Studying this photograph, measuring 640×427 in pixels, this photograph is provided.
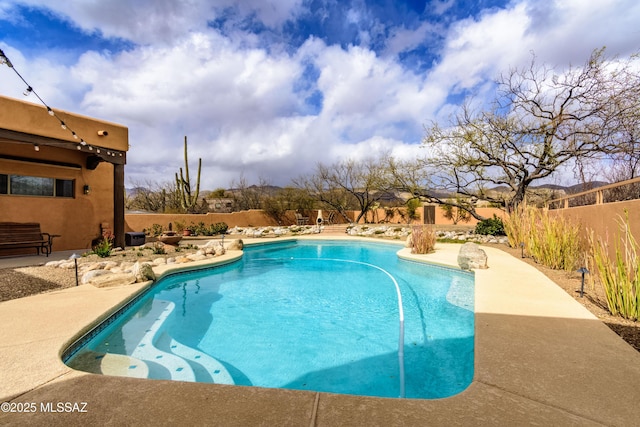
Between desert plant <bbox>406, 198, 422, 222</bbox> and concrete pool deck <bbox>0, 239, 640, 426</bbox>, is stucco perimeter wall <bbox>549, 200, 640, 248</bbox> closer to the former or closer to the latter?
concrete pool deck <bbox>0, 239, 640, 426</bbox>

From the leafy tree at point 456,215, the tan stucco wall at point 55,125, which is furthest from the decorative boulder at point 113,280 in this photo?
the leafy tree at point 456,215

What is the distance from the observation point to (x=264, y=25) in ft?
33.7

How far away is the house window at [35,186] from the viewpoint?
7.73 meters

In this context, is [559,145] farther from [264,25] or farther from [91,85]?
[91,85]

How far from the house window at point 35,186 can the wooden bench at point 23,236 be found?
0.95 m

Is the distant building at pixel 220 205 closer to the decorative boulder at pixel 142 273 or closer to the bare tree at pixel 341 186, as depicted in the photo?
the bare tree at pixel 341 186

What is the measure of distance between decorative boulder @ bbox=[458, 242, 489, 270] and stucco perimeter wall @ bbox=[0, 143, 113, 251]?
35.0ft

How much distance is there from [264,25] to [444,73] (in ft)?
21.7

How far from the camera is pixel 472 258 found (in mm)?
6613

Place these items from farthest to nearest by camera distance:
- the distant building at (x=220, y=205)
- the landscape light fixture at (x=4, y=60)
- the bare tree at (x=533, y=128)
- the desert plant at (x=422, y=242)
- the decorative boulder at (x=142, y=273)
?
the distant building at (x=220, y=205)
the desert plant at (x=422, y=242)
the bare tree at (x=533, y=128)
the decorative boulder at (x=142, y=273)
the landscape light fixture at (x=4, y=60)

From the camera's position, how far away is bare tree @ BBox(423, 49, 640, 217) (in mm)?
8969

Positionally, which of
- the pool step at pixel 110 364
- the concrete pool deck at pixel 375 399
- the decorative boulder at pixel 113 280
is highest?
the decorative boulder at pixel 113 280

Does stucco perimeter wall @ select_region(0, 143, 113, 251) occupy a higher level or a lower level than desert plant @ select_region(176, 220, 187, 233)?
higher

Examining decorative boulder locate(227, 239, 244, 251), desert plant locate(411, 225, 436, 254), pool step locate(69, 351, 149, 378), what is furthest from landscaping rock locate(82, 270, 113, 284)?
desert plant locate(411, 225, 436, 254)
